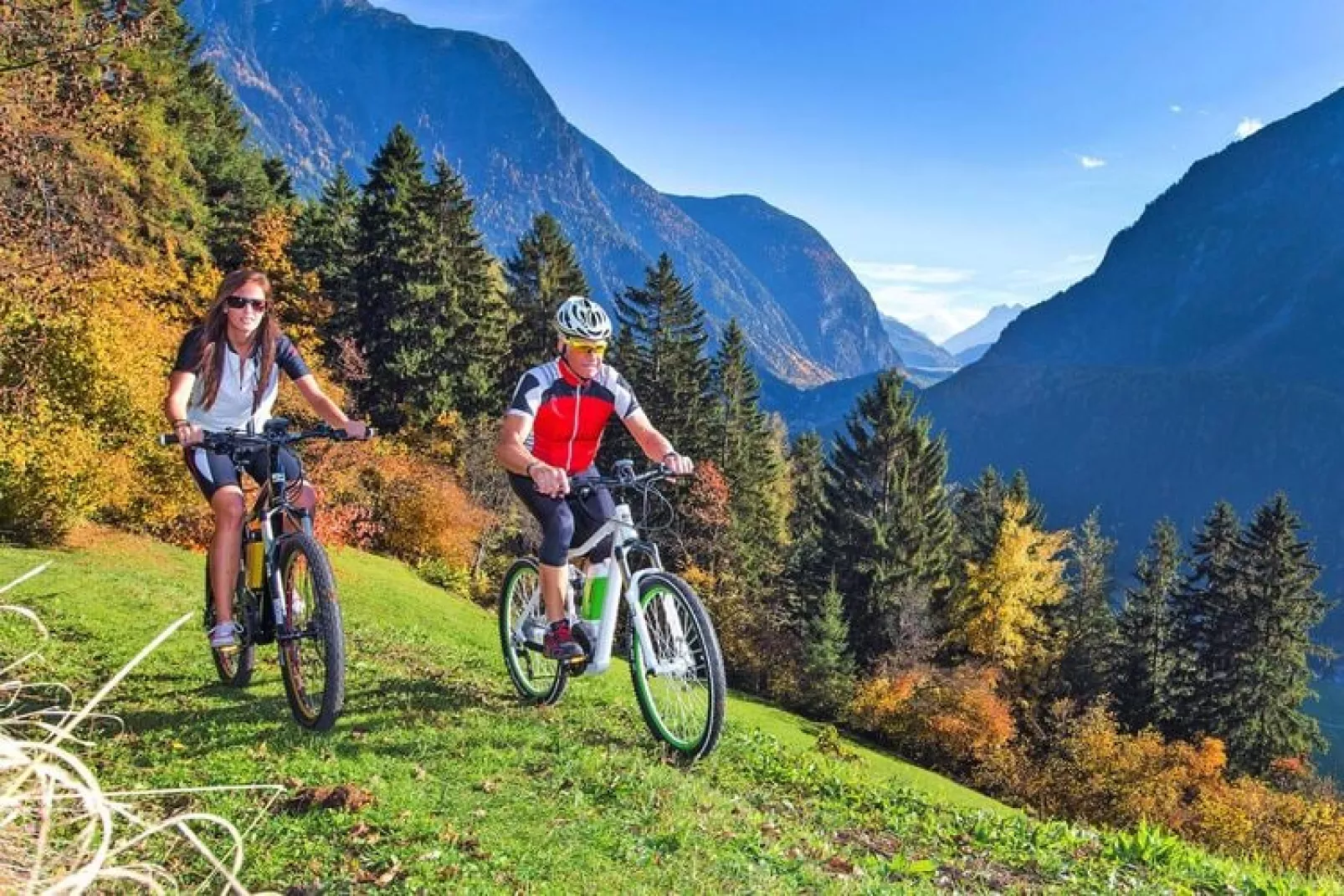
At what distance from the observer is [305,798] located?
4504 mm

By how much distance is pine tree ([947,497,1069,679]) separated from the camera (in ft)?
152

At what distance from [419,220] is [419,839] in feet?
139

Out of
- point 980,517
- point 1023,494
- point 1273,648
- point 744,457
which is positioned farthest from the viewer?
point 980,517

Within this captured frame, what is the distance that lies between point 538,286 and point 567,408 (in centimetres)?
4610

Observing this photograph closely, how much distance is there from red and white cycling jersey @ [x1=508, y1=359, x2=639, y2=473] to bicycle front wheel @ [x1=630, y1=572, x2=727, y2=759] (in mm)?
1261

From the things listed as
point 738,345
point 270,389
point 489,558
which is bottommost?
point 489,558

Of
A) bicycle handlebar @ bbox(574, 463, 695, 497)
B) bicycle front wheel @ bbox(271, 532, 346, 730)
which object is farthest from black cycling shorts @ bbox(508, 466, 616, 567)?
bicycle front wheel @ bbox(271, 532, 346, 730)

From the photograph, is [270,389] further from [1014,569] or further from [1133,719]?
[1133,719]

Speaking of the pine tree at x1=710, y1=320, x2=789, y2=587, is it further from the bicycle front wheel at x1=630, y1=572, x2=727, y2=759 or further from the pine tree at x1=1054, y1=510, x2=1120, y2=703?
the bicycle front wheel at x1=630, y1=572, x2=727, y2=759

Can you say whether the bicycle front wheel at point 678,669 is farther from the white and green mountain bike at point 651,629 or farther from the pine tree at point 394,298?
the pine tree at point 394,298

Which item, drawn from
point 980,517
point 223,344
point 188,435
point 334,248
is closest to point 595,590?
point 188,435

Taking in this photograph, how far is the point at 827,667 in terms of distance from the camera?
4091 cm

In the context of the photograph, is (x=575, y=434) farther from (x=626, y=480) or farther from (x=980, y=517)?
(x=980, y=517)

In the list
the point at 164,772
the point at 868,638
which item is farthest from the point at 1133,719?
the point at 164,772
